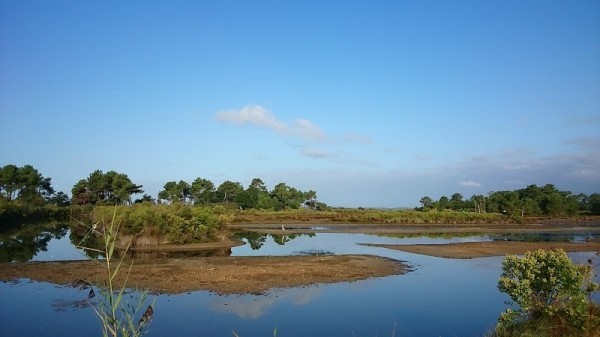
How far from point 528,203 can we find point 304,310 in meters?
90.4

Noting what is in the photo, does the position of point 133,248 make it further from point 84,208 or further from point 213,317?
point 84,208

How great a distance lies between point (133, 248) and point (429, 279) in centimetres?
1993

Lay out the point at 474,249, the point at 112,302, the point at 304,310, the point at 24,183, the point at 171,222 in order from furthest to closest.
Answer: the point at 24,183 → the point at 171,222 → the point at 474,249 → the point at 304,310 → the point at 112,302

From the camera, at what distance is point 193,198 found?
111 m

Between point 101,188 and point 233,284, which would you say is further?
point 101,188

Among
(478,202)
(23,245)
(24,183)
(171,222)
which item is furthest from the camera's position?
(478,202)

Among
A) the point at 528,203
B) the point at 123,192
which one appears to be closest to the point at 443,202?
the point at 528,203

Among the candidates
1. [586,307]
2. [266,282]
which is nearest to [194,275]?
[266,282]

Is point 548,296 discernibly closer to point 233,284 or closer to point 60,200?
point 233,284

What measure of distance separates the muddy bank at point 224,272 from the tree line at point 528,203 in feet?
242

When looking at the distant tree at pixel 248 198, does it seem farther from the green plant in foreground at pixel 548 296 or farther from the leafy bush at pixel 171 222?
the green plant in foreground at pixel 548 296

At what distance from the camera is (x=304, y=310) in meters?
15.1

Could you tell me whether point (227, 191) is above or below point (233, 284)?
above

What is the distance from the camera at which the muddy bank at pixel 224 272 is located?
734 inches
